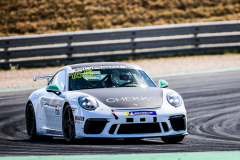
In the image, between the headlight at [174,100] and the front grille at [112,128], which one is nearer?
the front grille at [112,128]

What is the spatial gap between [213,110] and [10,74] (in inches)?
334

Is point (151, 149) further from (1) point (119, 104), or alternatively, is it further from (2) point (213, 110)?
(2) point (213, 110)

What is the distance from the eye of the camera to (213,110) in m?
9.92

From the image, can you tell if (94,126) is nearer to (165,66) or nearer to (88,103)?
(88,103)

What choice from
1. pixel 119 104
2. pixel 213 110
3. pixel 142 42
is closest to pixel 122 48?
pixel 142 42

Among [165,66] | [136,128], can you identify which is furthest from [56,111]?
[165,66]

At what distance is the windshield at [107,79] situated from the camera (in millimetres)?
7184

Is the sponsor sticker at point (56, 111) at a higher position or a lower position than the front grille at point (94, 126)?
lower

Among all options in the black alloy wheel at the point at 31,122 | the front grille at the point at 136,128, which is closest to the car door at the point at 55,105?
the black alloy wheel at the point at 31,122

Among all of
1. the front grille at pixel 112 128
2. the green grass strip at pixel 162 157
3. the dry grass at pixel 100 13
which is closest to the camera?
the green grass strip at pixel 162 157

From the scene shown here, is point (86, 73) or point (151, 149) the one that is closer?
point (151, 149)

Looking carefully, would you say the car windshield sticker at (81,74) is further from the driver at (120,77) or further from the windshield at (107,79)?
the driver at (120,77)

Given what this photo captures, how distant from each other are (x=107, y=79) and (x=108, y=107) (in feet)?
3.77

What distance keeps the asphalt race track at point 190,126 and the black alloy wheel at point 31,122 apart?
13cm
